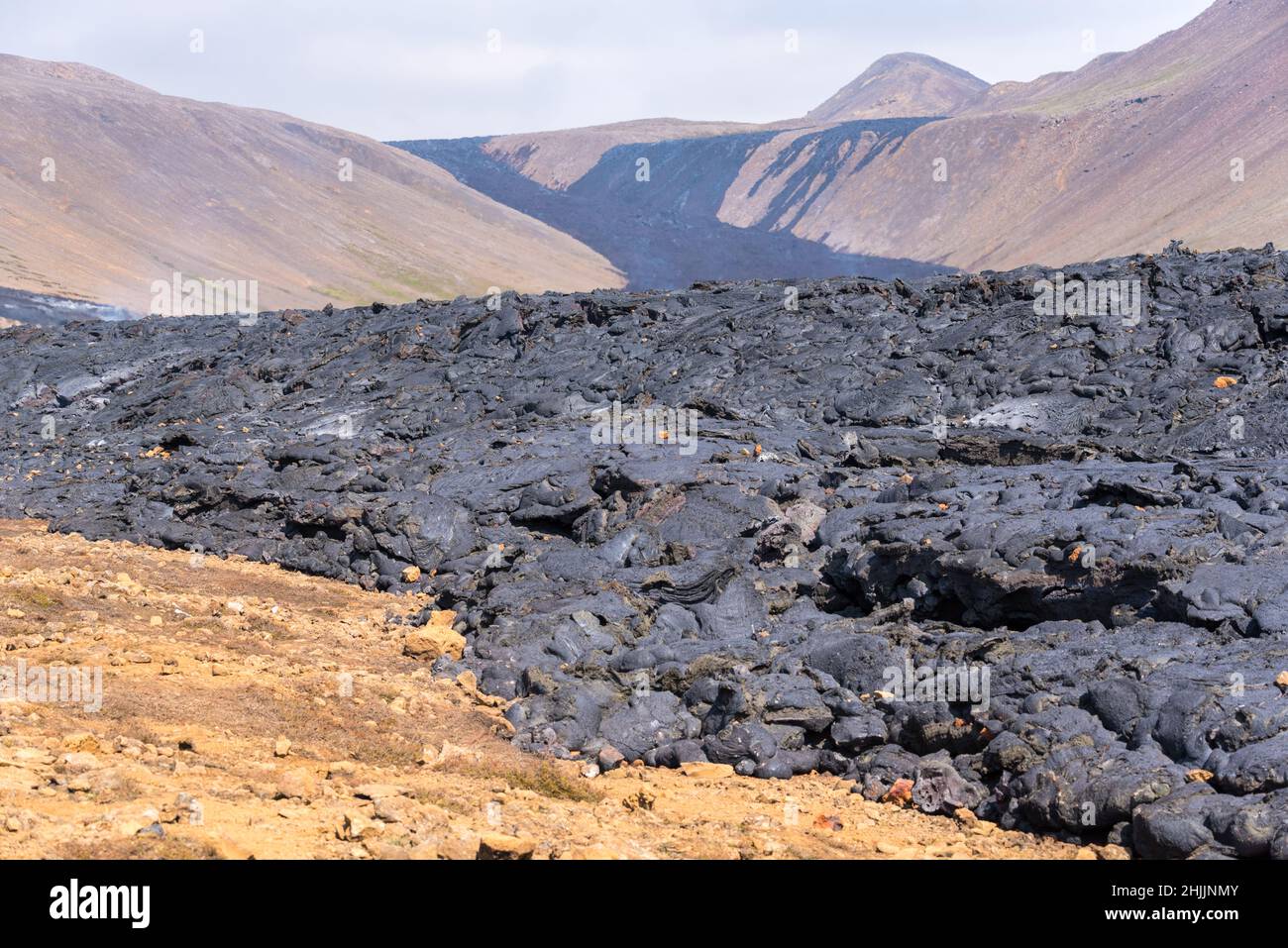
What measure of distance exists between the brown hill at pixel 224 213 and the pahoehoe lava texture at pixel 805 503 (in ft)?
104

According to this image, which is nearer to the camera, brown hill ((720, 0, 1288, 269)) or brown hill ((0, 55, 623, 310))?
brown hill ((0, 55, 623, 310))

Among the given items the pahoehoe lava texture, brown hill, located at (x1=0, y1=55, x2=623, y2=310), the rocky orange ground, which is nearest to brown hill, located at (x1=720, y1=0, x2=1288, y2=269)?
brown hill, located at (x1=0, y1=55, x2=623, y2=310)

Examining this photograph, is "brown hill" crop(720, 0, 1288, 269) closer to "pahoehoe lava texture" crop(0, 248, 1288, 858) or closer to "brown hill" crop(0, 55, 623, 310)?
"brown hill" crop(0, 55, 623, 310)

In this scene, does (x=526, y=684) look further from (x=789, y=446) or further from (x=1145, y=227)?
(x=1145, y=227)

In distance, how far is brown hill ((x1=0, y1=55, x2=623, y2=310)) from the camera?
197ft

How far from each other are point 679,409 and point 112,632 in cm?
997

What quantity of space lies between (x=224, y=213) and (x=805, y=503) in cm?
6886

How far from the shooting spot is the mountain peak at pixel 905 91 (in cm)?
14062

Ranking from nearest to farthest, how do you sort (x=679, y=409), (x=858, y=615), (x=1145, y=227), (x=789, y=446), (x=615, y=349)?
(x=858, y=615)
(x=789, y=446)
(x=679, y=409)
(x=615, y=349)
(x=1145, y=227)

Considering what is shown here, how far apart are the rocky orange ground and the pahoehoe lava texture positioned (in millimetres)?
457

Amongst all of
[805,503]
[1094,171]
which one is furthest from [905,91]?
[805,503]

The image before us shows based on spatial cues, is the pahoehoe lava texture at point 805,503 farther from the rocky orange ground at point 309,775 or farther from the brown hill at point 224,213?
the brown hill at point 224,213

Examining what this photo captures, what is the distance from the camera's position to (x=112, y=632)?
37.4ft

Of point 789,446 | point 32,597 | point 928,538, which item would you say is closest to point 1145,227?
point 789,446
